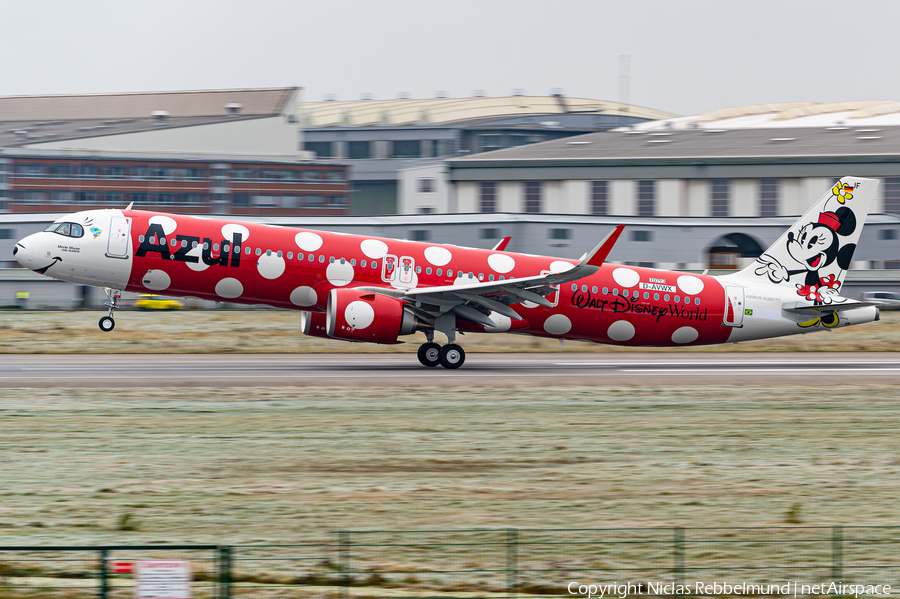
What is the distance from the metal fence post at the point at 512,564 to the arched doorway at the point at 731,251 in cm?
7397

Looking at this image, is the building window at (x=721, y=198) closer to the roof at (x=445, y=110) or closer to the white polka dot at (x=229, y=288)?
the roof at (x=445, y=110)

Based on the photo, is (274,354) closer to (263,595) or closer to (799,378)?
(799,378)

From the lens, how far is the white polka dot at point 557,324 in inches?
1313

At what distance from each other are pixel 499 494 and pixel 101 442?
27.0ft

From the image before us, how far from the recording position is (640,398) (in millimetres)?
25969

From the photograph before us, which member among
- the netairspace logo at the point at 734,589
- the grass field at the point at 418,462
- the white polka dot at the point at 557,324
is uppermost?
the white polka dot at the point at 557,324

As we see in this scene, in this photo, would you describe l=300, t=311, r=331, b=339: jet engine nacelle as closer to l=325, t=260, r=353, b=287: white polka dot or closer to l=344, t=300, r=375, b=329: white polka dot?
l=325, t=260, r=353, b=287: white polka dot

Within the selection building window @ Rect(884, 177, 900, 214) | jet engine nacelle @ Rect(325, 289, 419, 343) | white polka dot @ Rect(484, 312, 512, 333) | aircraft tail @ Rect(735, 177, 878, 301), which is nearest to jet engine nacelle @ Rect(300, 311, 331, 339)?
jet engine nacelle @ Rect(325, 289, 419, 343)

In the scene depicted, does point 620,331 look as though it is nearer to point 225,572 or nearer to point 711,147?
point 225,572

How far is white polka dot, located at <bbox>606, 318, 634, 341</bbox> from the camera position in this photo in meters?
34.3

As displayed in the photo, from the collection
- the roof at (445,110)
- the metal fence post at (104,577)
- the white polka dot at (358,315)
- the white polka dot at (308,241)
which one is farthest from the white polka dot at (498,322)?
the roof at (445,110)

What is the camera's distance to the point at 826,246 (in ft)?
117

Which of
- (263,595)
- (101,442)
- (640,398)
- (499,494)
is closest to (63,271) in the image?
(101,442)

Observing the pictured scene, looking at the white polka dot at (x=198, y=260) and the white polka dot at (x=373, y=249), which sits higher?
the white polka dot at (x=373, y=249)
